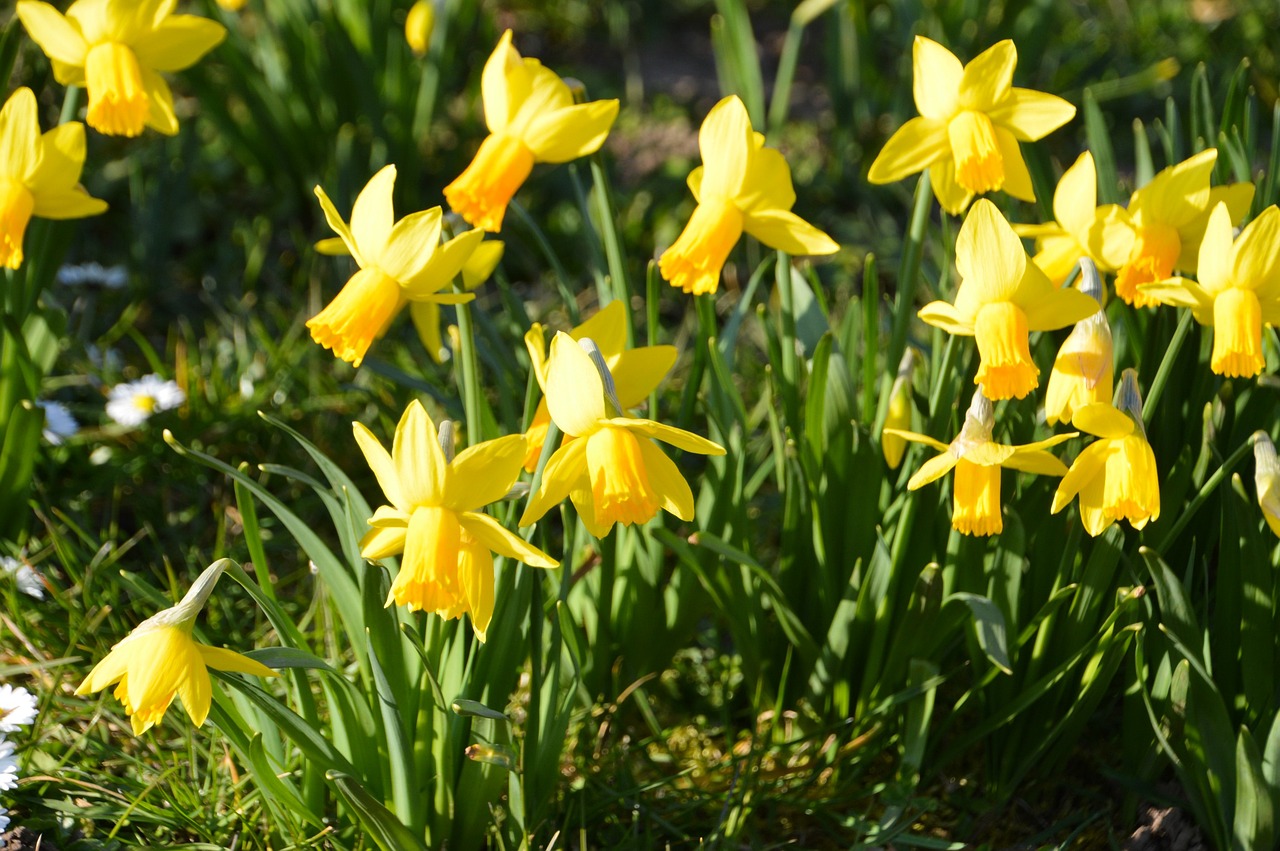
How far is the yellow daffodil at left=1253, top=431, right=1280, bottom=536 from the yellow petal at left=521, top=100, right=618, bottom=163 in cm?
102

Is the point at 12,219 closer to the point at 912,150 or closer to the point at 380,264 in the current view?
the point at 380,264

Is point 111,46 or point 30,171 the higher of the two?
point 111,46

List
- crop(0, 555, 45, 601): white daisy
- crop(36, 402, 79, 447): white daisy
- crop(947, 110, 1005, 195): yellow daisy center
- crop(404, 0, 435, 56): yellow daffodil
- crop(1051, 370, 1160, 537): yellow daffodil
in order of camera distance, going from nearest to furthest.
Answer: crop(1051, 370, 1160, 537): yellow daffodil
crop(947, 110, 1005, 195): yellow daisy center
crop(0, 555, 45, 601): white daisy
crop(36, 402, 79, 447): white daisy
crop(404, 0, 435, 56): yellow daffodil

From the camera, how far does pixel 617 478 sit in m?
1.41

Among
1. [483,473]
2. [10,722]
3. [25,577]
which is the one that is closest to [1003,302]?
[483,473]

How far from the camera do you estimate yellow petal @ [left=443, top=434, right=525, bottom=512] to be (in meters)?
1.39

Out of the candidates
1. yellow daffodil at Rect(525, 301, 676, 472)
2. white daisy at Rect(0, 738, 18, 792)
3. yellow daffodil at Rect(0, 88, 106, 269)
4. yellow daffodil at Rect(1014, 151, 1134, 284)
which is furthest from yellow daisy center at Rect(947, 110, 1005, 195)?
white daisy at Rect(0, 738, 18, 792)

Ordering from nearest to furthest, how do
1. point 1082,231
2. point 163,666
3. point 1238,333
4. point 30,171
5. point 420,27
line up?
point 163,666 → point 1238,333 → point 1082,231 → point 30,171 → point 420,27

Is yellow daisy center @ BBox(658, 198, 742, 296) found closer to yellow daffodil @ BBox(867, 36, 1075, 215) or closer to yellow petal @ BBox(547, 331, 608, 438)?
yellow daffodil @ BBox(867, 36, 1075, 215)

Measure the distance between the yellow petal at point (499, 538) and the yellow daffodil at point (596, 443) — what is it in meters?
0.05

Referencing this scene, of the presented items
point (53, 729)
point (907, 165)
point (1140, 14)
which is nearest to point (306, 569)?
point (53, 729)

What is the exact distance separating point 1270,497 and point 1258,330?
8.8 inches

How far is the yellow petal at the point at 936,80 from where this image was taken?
1.71 m

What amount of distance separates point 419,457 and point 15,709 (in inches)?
38.6
